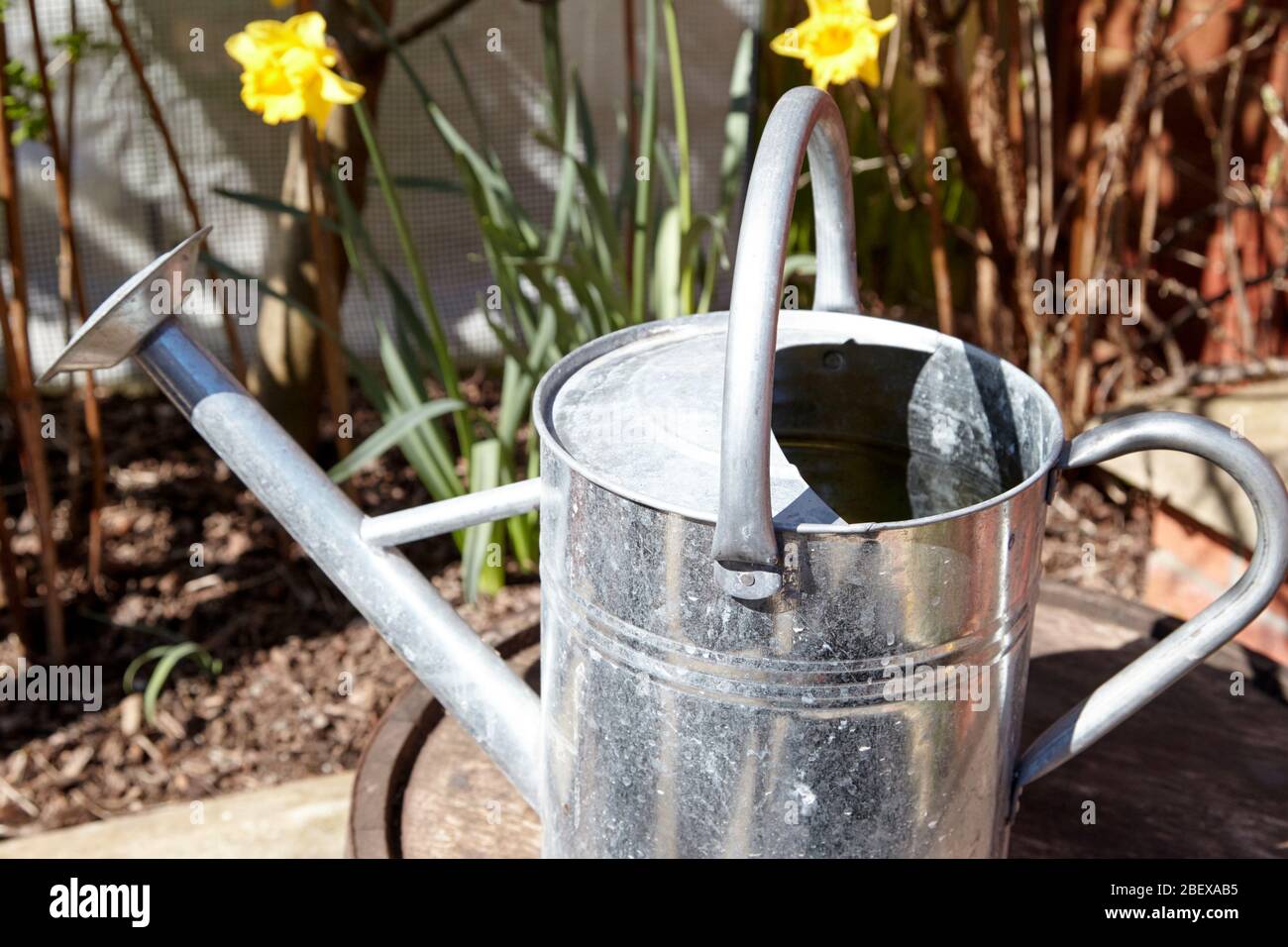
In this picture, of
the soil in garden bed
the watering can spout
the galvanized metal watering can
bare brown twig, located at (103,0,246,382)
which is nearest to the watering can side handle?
the galvanized metal watering can

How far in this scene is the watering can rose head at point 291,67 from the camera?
1.22 meters

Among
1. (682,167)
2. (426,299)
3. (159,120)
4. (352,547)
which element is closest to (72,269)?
(159,120)

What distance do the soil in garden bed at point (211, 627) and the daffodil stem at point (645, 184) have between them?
0.47 metres

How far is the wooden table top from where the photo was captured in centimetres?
99

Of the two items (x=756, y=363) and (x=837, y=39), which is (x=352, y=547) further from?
(x=837, y=39)

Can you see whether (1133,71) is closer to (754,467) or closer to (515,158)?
(515,158)

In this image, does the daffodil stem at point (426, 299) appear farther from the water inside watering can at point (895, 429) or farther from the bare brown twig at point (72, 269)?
the water inside watering can at point (895, 429)

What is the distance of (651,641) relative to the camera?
756mm

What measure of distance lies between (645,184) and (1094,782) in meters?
0.99

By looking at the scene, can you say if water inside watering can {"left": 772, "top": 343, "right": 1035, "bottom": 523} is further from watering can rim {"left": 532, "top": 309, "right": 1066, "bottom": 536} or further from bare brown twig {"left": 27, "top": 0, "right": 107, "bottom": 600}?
bare brown twig {"left": 27, "top": 0, "right": 107, "bottom": 600}

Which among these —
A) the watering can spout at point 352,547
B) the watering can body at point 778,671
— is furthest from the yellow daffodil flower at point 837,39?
the watering can spout at point 352,547
